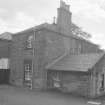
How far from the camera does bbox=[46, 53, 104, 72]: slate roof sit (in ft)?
47.8

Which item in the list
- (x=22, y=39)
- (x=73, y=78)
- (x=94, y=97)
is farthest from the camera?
(x=22, y=39)

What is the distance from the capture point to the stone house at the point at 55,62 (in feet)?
47.5

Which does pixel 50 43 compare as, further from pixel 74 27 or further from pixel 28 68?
pixel 74 27

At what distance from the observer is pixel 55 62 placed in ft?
57.5

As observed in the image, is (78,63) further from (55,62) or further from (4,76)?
(4,76)

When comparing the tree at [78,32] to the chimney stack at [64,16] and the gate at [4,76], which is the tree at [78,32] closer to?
the chimney stack at [64,16]

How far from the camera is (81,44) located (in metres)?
24.0

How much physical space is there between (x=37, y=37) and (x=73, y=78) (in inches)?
259

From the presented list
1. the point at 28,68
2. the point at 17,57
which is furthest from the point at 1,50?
the point at 28,68

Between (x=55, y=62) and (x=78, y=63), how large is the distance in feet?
9.90

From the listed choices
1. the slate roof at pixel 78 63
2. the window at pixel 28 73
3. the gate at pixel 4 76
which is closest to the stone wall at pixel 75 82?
the slate roof at pixel 78 63

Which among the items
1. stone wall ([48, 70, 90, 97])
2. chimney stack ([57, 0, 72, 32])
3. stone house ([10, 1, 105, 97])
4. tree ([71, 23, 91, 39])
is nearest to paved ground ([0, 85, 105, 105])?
stone wall ([48, 70, 90, 97])

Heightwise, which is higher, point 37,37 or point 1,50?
point 37,37

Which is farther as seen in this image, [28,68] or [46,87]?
[28,68]
